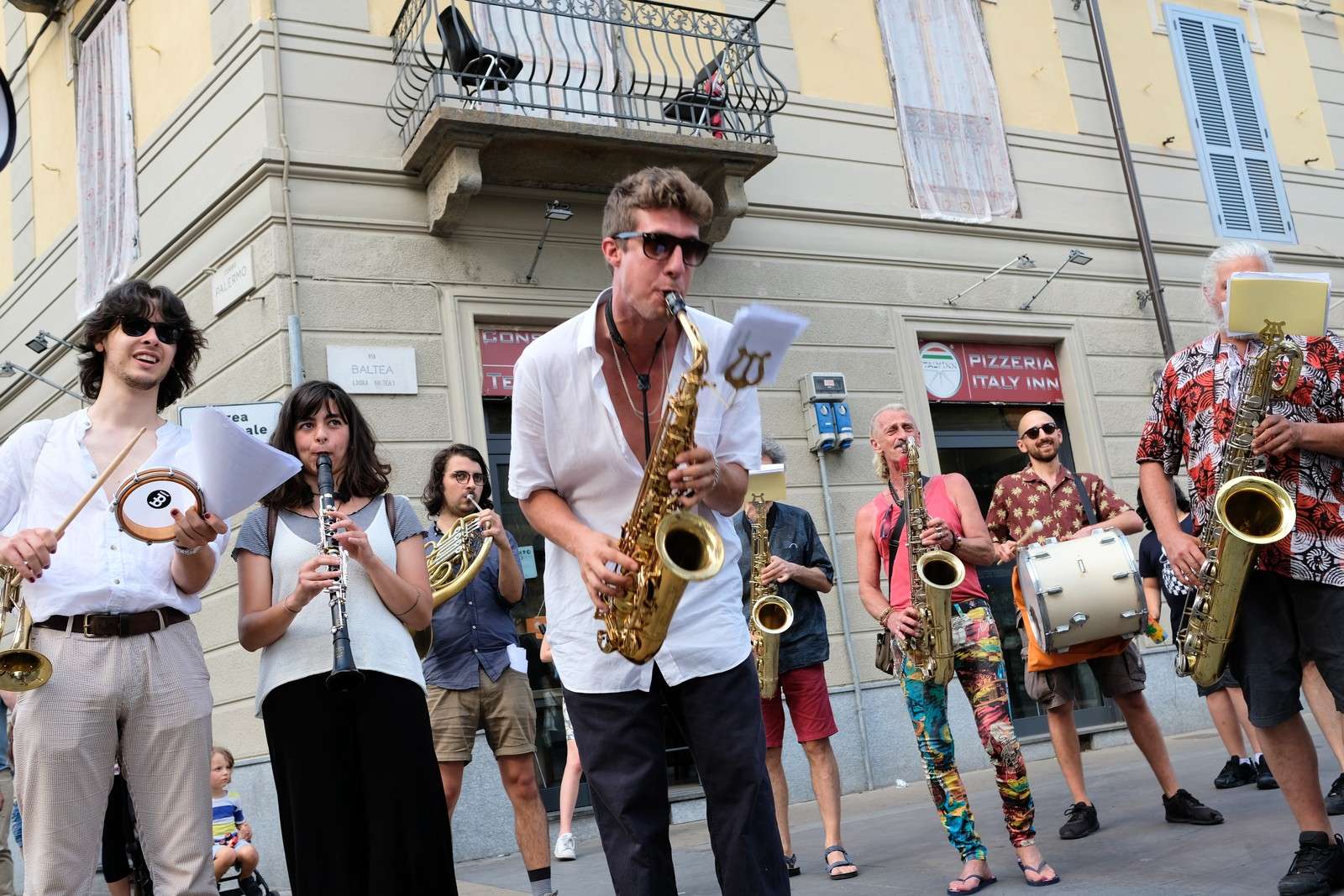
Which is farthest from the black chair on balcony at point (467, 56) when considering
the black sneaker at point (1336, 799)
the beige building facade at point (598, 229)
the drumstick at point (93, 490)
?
the black sneaker at point (1336, 799)

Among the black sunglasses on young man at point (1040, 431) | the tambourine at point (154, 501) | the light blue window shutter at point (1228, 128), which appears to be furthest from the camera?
the light blue window shutter at point (1228, 128)

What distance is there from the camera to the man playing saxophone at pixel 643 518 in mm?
2830

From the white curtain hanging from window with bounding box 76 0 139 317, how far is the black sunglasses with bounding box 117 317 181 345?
25.7ft

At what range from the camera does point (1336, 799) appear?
17.7ft

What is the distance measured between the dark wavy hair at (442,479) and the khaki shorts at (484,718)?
83 centimetres

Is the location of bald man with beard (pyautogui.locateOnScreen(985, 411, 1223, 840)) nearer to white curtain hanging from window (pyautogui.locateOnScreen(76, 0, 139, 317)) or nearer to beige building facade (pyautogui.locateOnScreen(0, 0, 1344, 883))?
beige building facade (pyautogui.locateOnScreen(0, 0, 1344, 883))

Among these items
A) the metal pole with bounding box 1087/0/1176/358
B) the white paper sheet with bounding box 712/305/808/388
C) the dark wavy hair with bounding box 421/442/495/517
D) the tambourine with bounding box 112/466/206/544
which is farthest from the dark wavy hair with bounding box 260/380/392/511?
the metal pole with bounding box 1087/0/1176/358

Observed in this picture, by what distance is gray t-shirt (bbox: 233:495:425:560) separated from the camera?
378 centimetres

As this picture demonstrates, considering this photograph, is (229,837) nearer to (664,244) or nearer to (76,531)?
(76,531)

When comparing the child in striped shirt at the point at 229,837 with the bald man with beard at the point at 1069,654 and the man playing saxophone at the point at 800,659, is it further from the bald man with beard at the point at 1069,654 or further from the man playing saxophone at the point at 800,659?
the bald man with beard at the point at 1069,654

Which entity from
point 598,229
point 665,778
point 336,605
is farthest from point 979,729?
point 598,229

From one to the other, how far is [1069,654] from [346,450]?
360cm

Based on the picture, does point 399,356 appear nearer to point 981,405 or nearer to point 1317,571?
point 981,405

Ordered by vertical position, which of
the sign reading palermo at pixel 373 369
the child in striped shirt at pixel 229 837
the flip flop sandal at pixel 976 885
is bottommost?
the flip flop sandal at pixel 976 885
